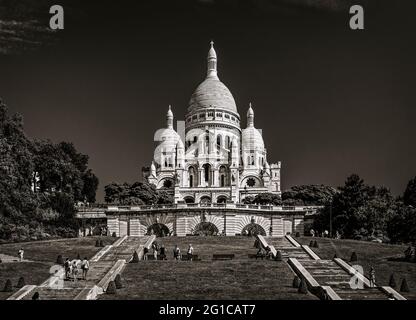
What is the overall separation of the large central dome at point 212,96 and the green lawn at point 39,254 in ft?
300

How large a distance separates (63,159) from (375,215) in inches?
1353

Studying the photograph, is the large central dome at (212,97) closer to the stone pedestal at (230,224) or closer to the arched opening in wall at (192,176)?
the arched opening in wall at (192,176)

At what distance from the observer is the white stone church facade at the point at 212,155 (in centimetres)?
12066

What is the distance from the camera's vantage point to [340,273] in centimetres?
3775

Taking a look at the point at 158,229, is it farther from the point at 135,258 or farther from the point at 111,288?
the point at 111,288

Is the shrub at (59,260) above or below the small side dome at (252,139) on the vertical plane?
below

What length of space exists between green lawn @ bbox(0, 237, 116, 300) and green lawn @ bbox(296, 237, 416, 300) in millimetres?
15545

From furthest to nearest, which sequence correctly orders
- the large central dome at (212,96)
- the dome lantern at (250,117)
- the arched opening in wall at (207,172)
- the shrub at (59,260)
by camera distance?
the dome lantern at (250,117), the large central dome at (212,96), the arched opening in wall at (207,172), the shrub at (59,260)

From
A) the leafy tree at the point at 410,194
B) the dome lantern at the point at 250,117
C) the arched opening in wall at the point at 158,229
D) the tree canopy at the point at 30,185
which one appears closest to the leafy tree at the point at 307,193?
the leafy tree at the point at 410,194

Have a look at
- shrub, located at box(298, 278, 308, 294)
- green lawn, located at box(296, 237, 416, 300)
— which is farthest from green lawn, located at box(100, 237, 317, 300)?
green lawn, located at box(296, 237, 416, 300)

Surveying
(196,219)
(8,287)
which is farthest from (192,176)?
(8,287)

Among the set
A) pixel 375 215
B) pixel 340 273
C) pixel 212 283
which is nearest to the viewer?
pixel 212 283
